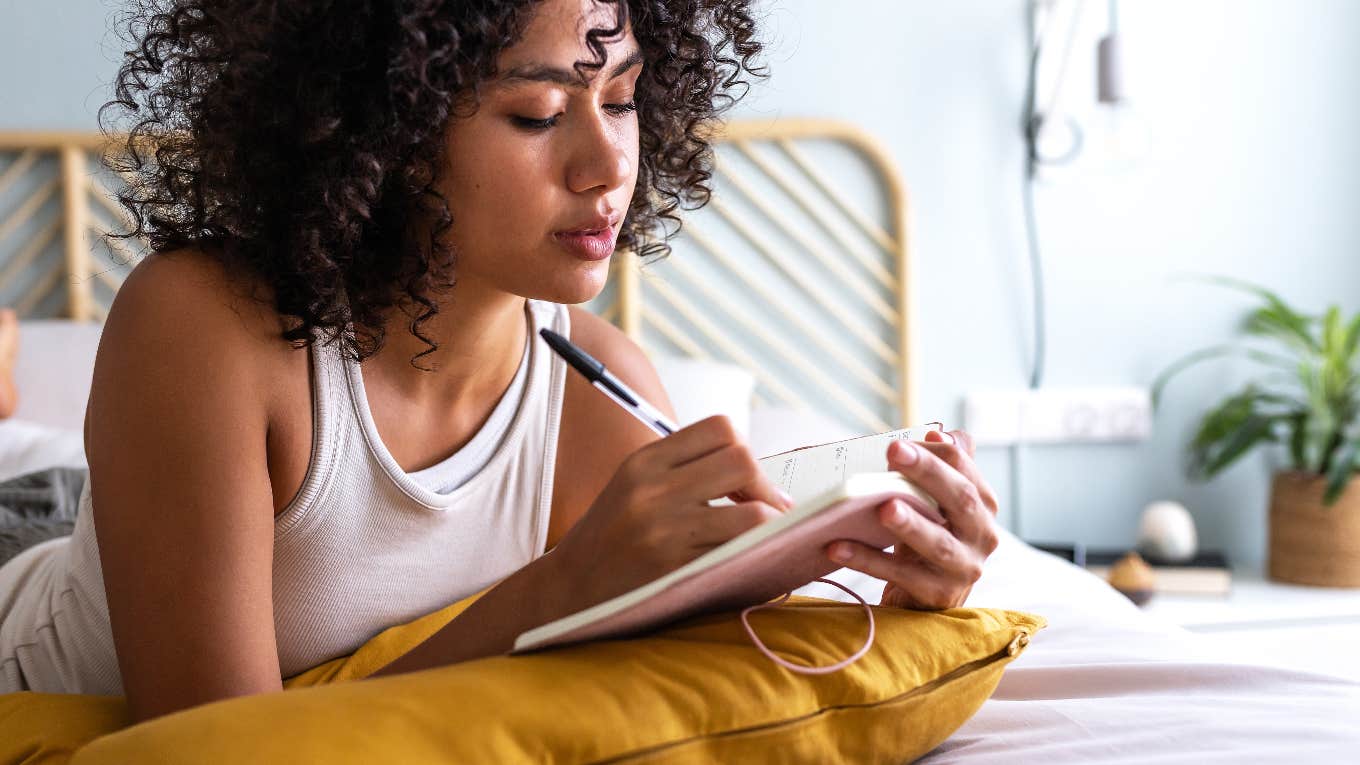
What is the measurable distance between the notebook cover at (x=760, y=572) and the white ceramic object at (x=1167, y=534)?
1.63 metres

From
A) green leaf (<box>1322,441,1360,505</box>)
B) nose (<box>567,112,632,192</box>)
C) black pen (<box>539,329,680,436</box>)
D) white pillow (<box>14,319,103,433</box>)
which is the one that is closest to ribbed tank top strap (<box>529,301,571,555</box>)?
black pen (<box>539,329,680,436</box>)

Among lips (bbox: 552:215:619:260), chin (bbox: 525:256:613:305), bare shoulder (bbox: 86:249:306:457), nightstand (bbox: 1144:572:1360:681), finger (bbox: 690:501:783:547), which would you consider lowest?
nightstand (bbox: 1144:572:1360:681)

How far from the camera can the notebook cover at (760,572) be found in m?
0.56

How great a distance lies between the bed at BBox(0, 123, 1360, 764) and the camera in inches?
28.5

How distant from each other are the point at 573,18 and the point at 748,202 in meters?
1.39

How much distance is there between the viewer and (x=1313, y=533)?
2066 mm

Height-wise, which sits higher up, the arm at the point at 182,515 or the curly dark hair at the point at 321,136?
the curly dark hair at the point at 321,136

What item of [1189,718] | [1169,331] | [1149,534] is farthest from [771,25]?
[1189,718]

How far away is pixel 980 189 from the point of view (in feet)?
7.39

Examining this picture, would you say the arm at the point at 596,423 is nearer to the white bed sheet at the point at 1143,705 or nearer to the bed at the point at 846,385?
the bed at the point at 846,385

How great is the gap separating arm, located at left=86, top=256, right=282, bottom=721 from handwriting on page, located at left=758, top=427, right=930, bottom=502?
341mm

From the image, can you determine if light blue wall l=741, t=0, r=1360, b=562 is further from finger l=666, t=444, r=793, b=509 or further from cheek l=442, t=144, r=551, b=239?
finger l=666, t=444, r=793, b=509

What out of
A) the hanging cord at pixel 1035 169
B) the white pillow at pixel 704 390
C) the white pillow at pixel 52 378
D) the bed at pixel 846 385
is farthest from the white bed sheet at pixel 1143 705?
the white pillow at pixel 52 378

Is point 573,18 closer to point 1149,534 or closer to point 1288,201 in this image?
point 1149,534
